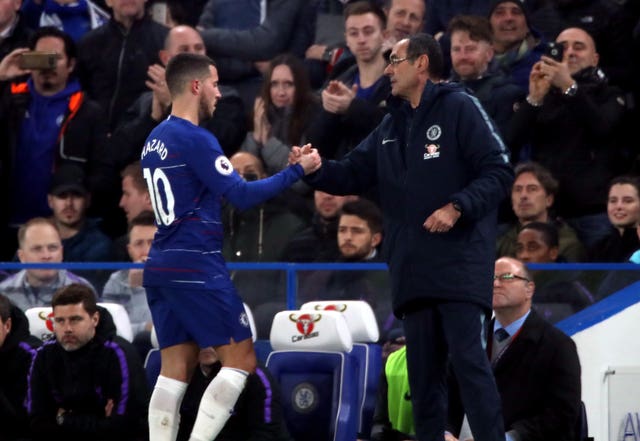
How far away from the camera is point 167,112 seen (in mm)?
11367

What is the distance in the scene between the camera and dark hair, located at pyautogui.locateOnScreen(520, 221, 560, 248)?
9.72 meters

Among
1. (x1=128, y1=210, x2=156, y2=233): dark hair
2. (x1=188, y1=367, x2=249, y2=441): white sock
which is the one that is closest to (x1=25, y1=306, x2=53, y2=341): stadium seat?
(x1=128, y1=210, x2=156, y2=233): dark hair

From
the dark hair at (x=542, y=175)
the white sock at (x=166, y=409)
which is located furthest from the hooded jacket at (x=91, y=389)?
the dark hair at (x=542, y=175)

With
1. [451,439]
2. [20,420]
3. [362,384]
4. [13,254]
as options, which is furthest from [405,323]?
[13,254]

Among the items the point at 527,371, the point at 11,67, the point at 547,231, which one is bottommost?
the point at 527,371

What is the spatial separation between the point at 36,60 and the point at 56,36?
1.45 feet

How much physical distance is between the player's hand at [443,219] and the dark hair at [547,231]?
3099 millimetres

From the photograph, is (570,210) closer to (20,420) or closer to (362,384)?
(362,384)

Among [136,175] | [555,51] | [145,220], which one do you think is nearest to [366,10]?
[555,51]

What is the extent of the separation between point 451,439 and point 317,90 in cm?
482

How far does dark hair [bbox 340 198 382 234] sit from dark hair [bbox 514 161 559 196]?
101 cm

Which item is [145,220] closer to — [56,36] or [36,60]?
[36,60]

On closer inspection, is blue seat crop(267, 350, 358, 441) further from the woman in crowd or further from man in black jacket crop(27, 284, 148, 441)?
the woman in crowd

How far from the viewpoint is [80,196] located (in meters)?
11.2
